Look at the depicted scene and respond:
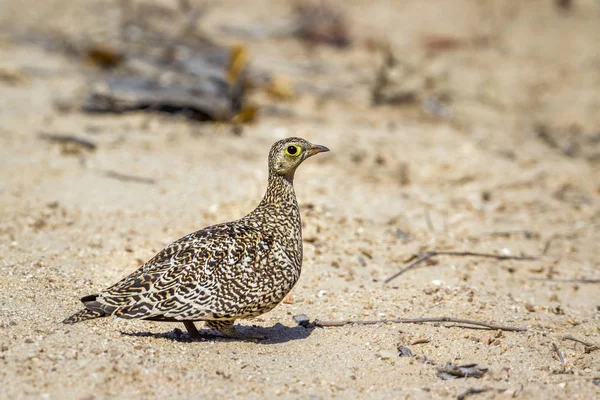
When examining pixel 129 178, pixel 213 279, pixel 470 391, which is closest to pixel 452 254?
pixel 470 391

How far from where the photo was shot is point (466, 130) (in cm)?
1280

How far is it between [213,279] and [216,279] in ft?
0.06

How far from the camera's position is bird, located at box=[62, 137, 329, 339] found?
4492 millimetres

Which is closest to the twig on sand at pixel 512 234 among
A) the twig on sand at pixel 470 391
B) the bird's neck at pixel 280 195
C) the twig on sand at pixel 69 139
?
the bird's neck at pixel 280 195

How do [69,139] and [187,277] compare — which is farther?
[69,139]

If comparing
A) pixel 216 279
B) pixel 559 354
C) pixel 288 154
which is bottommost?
pixel 559 354

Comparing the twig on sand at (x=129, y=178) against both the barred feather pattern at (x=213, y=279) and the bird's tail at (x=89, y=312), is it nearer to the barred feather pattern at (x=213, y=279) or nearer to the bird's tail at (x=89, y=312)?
the barred feather pattern at (x=213, y=279)

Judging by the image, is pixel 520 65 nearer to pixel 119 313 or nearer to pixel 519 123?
pixel 519 123

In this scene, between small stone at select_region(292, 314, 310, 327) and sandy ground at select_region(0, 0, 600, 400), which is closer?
sandy ground at select_region(0, 0, 600, 400)

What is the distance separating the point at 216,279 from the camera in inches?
184

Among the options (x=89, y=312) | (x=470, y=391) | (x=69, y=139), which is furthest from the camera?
(x=69, y=139)

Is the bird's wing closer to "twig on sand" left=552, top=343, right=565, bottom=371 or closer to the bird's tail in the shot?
the bird's tail

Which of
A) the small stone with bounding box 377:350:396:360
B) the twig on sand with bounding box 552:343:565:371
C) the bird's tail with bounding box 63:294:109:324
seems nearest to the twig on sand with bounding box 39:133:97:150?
the bird's tail with bounding box 63:294:109:324

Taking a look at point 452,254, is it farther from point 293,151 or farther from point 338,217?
point 293,151
